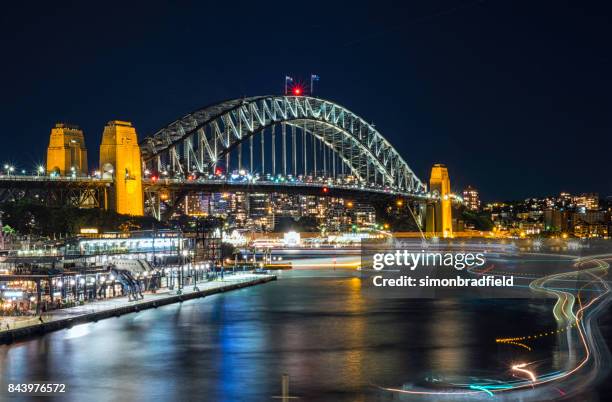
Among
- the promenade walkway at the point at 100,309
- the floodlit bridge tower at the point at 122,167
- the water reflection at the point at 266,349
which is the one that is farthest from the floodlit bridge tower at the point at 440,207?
the water reflection at the point at 266,349

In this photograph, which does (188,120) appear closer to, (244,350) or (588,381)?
(244,350)

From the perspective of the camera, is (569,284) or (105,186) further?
(105,186)

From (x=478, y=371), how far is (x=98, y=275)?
1927cm

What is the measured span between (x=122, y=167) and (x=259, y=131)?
22116 millimetres

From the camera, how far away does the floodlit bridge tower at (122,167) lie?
66.7 meters

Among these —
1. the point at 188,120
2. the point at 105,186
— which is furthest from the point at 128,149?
the point at 188,120

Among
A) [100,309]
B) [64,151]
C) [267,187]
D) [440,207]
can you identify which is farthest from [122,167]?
[440,207]

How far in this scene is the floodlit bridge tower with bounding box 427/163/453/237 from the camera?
11575 cm

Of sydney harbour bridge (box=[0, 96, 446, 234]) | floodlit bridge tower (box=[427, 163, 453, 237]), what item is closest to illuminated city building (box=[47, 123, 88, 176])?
sydney harbour bridge (box=[0, 96, 446, 234])

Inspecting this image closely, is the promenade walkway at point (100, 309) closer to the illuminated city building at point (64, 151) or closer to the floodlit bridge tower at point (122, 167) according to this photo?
the floodlit bridge tower at point (122, 167)

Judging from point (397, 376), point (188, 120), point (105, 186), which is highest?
point (188, 120)

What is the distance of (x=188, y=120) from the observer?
80688 mm

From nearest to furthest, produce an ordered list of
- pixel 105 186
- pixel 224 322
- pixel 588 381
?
pixel 588 381 → pixel 224 322 → pixel 105 186

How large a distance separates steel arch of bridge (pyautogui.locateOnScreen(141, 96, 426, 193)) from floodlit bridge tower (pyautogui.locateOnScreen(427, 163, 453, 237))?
3.29 metres
